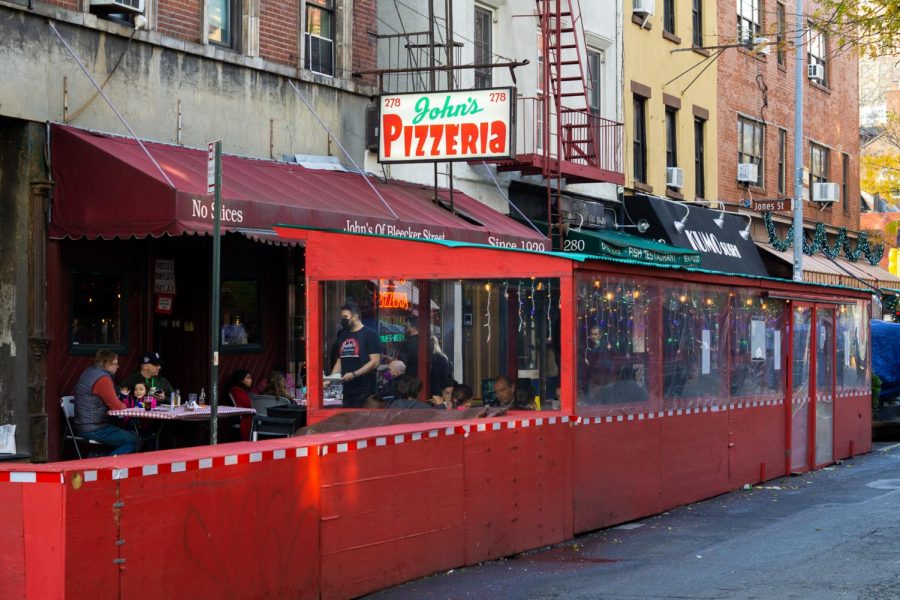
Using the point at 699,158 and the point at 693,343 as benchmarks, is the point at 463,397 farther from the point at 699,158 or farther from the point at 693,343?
the point at 699,158

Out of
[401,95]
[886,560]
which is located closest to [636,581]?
[886,560]

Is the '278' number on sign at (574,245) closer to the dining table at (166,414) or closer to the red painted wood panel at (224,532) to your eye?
the dining table at (166,414)

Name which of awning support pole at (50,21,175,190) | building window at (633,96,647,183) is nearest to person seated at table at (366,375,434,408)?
awning support pole at (50,21,175,190)

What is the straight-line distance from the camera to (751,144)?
106ft

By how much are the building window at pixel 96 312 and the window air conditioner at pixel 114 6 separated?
2794mm

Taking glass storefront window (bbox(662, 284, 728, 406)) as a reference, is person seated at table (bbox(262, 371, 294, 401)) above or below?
below

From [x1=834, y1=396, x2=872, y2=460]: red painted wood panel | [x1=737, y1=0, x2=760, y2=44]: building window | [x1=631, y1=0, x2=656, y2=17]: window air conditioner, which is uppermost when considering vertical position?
[x1=737, y1=0, x2=760, y2=44]: building window

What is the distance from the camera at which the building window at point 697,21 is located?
29.9 metres

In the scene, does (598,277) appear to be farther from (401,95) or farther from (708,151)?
(708,151)

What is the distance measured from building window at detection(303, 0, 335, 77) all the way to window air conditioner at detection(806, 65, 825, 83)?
2036 cm

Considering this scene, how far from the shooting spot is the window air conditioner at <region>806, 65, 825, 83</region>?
35438mm

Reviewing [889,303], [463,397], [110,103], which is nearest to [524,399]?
[463,397]

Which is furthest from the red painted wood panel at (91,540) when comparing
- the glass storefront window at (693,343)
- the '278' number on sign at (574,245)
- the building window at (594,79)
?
the building window at (594,79)

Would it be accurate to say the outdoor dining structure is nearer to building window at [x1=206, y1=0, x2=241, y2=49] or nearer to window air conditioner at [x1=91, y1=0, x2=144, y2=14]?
window air conditioner at [x1=91, y1=0, x2=144, y2=14]
